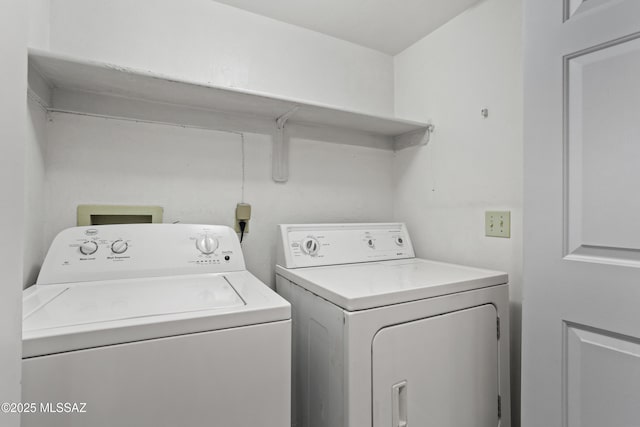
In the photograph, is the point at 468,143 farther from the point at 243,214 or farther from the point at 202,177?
the point at 202,177

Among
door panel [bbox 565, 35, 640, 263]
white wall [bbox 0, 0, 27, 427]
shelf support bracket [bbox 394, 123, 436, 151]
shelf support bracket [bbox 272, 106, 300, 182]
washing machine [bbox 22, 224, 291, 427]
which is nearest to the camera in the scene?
white wall [bbox 0, 0, 27, 427]

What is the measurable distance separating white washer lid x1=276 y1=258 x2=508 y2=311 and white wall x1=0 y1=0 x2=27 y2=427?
0.72 m

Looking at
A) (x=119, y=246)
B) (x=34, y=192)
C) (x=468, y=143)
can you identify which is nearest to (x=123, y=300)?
(x=119, y=246)

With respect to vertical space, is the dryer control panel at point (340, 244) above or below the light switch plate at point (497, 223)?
below

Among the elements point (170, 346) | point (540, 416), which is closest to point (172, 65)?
point (170, 346)

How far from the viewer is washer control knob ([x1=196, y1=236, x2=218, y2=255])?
1277 millimetres

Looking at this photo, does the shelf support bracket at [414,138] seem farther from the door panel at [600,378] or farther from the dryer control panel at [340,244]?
the door panel at [600,378]

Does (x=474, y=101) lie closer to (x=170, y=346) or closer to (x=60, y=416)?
(x=170, y=346)

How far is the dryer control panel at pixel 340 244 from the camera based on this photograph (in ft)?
4.77

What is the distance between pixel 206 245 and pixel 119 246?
317 mm

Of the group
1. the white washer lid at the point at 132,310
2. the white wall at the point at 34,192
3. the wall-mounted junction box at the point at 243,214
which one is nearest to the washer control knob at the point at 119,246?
the white washer lid at the point at 132,310


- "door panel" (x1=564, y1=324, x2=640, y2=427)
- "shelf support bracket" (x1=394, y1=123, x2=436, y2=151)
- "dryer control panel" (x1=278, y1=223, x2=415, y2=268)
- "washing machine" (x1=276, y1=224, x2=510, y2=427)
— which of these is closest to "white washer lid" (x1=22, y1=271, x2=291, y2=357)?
"washing machine" (x1=276, y1=224, x2=510, y2=427)

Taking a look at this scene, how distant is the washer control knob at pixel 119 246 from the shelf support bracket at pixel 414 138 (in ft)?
5.30

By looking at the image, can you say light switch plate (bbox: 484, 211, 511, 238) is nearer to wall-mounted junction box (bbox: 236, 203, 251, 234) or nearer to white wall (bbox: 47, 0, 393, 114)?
white wall (bbox: 47, 0, 393, 114)
